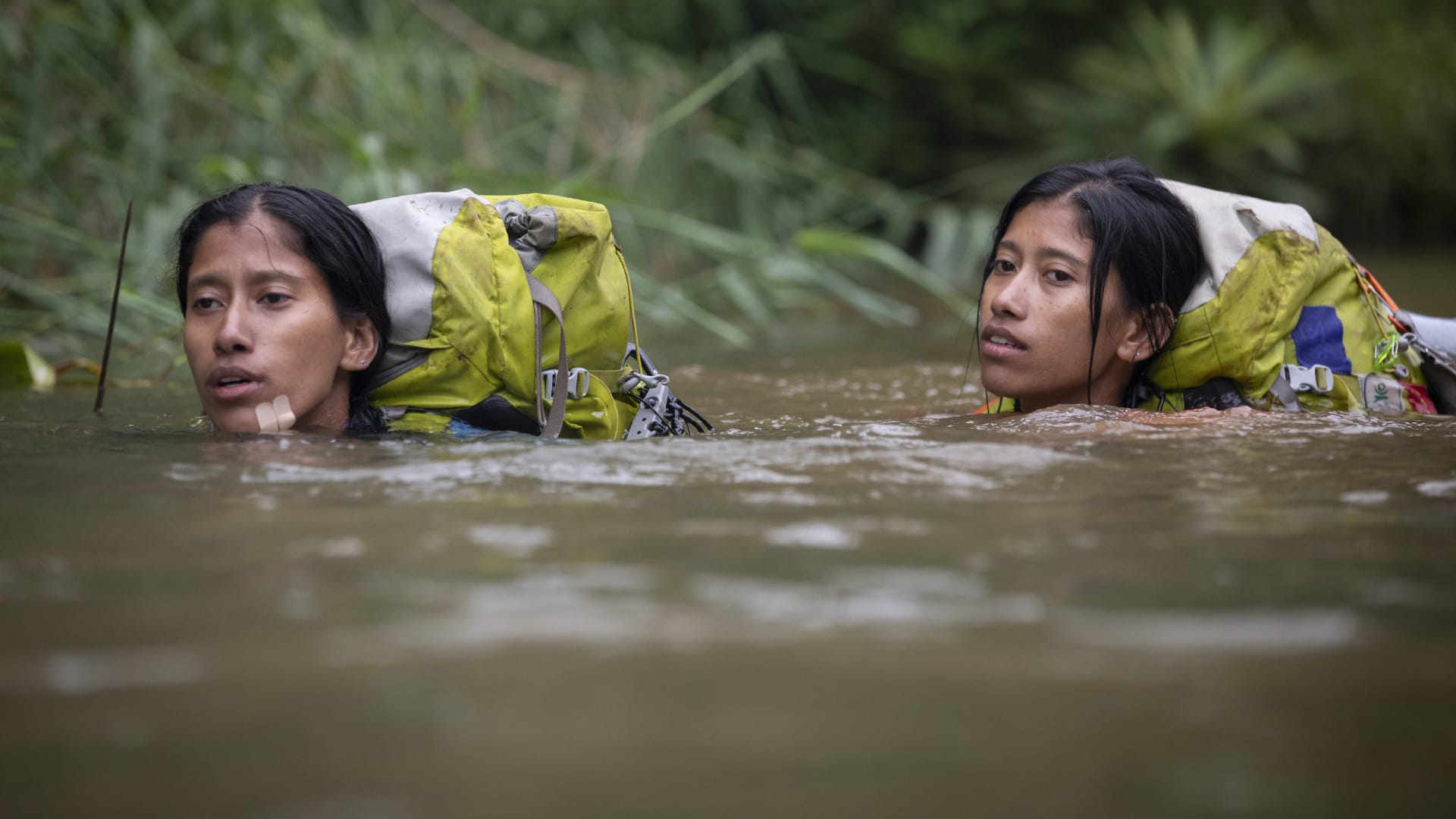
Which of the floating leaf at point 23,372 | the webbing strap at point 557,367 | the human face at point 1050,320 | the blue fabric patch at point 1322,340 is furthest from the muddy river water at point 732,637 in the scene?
the floating leaf at point 23,372

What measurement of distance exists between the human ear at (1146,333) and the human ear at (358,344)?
1.69m

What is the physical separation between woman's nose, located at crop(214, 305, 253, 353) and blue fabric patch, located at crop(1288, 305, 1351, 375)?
236 cm

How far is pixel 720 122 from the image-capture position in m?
7.07

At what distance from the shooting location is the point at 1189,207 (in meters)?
3.32

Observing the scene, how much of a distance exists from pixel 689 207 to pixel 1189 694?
595 centimetres

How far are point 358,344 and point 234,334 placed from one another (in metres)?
0.30

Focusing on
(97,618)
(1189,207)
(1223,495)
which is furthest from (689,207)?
(97,618)

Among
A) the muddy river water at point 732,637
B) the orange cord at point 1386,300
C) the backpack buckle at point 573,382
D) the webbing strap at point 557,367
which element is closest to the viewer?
the muddy river water at point 732,637

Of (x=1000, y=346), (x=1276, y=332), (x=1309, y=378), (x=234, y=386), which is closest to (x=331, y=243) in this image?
(x=234, y=386)

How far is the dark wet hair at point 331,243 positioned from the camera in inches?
113

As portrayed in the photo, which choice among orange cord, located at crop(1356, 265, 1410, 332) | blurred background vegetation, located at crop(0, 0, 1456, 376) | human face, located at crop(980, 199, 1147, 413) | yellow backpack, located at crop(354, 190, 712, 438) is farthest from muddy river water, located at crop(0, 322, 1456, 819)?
blurred background vegetation, located at crop(0, 0, 1456, 376)

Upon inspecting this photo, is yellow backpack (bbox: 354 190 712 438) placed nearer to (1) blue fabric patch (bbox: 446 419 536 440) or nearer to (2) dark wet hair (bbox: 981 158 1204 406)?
(1) blue fabric patch (bbox: 446 419 536 440)

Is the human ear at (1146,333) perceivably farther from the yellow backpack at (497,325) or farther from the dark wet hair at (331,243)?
the dark wet hair at (331,243)

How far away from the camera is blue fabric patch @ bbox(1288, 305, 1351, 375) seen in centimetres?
329
